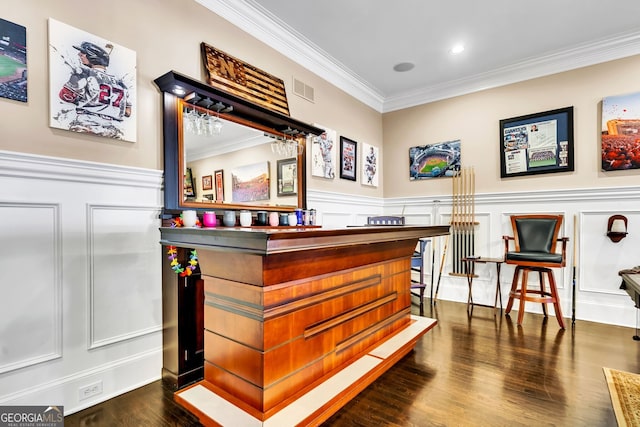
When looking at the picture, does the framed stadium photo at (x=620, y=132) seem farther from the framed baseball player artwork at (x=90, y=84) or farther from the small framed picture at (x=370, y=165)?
the framed baseball player artwork at (x=90, y=84)

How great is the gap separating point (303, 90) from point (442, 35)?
167 centimetres

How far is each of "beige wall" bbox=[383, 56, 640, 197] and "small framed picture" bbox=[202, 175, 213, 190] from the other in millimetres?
3401

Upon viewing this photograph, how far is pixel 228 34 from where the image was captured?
287cm

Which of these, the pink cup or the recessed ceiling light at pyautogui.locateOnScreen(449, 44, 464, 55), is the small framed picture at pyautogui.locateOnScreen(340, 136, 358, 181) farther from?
the pink cup

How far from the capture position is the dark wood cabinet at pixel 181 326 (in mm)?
2160

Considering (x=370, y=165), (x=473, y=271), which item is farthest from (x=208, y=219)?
(x=473, y=271)

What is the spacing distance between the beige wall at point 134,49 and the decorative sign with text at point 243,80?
0.09m

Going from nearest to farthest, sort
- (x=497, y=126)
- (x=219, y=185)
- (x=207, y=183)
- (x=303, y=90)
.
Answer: (x=207, y=183)
(x=219, y=185)
(x=303, y=90)
(x=497, y=126)

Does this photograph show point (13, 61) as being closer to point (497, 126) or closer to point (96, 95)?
point (96, 95)

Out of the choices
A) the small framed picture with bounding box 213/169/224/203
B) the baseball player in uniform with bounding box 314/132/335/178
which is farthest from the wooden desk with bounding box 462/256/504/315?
the small framed picture with bounding box 213/169/224/203

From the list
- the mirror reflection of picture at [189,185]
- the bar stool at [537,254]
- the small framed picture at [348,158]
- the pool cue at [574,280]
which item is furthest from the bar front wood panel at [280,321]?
the pool cue at [574,280]

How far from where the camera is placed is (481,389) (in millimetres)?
2070

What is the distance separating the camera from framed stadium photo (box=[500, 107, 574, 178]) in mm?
3787

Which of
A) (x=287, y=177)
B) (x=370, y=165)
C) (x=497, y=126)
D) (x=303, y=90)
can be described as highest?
(x=303, y=90)
